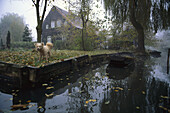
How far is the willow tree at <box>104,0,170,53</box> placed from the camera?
27.7ft

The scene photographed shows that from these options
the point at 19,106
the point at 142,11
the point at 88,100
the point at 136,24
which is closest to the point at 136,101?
the point at 88,100

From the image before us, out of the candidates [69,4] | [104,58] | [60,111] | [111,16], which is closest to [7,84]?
[60,111]

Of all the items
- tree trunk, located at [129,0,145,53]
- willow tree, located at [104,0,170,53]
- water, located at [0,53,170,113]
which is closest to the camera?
water, located at [0,53,170,113]

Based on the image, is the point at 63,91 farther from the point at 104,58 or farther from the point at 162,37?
the point at 162,37

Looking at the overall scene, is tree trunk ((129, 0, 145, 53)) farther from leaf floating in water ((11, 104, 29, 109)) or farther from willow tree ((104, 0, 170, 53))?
leaf floating in water ((11, 104, 29, 109))

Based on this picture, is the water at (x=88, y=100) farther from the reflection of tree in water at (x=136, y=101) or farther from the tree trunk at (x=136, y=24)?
the tree trunk at (x=136, y=24)

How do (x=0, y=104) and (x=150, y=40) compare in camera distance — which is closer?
(x=0, y=104)

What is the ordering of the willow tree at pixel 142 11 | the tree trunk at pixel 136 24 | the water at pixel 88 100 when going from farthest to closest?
the tree trunk at pixel 136 24
the willow tree at pixel 142 11
the water at pixel 88 100

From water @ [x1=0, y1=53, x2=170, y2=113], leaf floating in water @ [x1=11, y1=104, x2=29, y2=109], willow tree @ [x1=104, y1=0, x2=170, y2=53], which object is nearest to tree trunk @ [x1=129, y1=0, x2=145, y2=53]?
willow tree @ [x1=104, y1=0, x2=170, y2=53]

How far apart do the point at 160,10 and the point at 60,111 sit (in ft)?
35.7

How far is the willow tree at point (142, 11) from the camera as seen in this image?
8453 mm

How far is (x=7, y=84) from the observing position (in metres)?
3.34

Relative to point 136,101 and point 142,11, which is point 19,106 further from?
point 142,11

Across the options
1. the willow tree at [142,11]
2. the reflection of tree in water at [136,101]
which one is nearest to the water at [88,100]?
the reflection of tree in water at [136,101]
